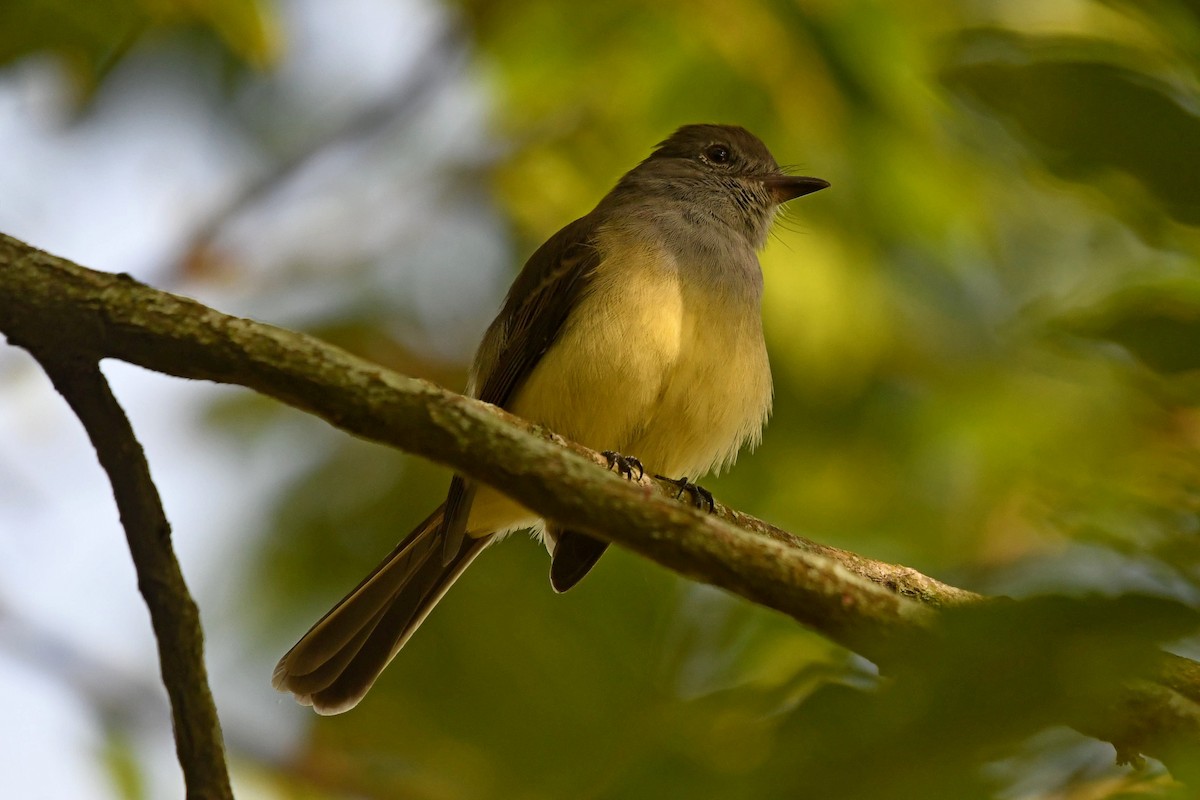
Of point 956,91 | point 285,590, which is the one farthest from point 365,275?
point 956,91

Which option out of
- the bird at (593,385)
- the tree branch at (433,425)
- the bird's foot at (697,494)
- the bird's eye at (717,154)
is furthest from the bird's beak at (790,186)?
the tree branch at (433,425)

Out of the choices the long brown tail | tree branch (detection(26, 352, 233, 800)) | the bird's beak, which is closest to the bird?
the long brown tail

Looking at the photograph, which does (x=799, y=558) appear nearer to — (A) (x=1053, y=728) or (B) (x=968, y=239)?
(A) (x=1053, y=728)

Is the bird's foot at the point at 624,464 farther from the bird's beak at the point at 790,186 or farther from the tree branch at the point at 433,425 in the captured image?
the bird's beak at the point at 790,186

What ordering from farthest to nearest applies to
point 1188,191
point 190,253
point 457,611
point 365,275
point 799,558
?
point 365,275, point 190,253, point 457,611, point 799,558, point 1188,191

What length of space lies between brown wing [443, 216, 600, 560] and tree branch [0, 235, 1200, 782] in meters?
2.05

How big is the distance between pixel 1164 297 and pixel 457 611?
308 cm

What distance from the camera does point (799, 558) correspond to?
2.62 metres

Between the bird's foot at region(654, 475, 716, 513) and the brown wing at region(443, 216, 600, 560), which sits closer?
the bird's foot at region(654, 475, 716, 513)

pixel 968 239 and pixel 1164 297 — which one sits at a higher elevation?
pixel 968 239

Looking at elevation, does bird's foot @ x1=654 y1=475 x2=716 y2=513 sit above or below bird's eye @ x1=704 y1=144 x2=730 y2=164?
below

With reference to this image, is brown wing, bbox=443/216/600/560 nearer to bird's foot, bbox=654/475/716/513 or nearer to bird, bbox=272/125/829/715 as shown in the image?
bird, bbox=272/125/829/715

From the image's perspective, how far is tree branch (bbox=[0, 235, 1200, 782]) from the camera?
2.38 m

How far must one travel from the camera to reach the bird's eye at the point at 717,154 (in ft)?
20.6
